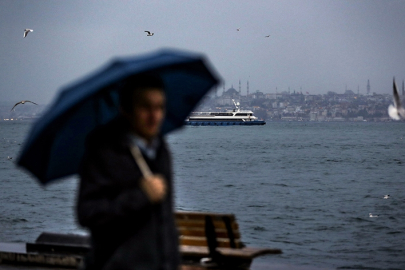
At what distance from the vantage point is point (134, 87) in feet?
8.32

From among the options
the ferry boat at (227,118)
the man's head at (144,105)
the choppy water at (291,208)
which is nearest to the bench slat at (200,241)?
the choppy water at (291,208)

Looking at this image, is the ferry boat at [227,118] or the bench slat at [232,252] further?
the ferry boat at [227,118]

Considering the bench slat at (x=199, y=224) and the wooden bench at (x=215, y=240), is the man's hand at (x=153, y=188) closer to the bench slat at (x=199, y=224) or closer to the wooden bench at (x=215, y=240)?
the wooden bench at (x=215, y=240)

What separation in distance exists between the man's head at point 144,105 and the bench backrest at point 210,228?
3.27 metres

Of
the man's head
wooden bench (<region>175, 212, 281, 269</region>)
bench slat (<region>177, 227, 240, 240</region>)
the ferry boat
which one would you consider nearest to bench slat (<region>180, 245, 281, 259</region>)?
wooden bench (<region>175, 212, 281, 269</region>)

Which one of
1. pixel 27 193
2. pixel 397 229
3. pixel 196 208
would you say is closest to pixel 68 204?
pixel 196 208

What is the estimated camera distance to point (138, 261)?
7.98ft

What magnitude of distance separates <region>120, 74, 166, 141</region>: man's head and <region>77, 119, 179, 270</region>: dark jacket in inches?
2.8

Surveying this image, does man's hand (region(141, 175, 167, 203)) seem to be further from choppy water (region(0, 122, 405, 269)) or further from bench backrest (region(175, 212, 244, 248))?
choppy water (region(0, 122, 405, 269))

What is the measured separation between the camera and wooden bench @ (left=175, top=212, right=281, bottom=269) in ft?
19.0

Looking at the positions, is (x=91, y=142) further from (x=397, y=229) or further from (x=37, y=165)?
(x=397, y=229)

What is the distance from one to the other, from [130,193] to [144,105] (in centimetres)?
35

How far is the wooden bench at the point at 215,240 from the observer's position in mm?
5805

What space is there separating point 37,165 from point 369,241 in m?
13.1
